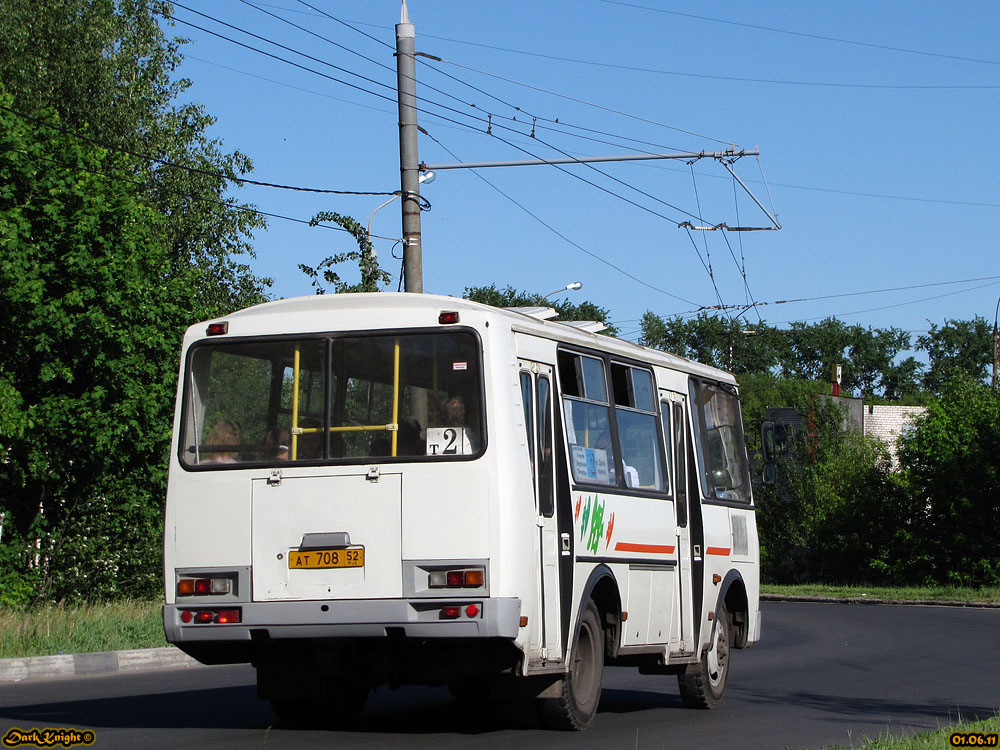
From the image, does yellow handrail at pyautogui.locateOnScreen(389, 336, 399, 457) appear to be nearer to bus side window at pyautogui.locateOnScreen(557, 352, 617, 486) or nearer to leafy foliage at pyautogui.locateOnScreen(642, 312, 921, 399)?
bus side window at pyautogui.locateOnScreen(557, 352, 617, 486)

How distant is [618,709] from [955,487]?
3347cm

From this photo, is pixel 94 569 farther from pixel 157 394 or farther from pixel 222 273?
pixel 222 273

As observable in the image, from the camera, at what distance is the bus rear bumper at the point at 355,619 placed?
9242 mm

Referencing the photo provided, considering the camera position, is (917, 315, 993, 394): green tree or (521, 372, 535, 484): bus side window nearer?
(521, 372, 535, 484): bus side window

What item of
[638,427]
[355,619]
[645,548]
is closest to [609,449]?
[638,427]

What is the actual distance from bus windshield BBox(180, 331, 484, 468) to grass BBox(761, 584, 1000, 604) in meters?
28.2

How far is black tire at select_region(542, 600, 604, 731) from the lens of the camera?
34.2ft

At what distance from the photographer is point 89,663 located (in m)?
16.5

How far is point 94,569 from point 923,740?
1950 cm

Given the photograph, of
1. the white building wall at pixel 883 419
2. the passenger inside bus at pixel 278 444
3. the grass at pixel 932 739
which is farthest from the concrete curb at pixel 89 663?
the white building wall at pixel 883 419

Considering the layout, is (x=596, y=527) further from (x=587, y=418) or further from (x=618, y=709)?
(x=618, y=709)

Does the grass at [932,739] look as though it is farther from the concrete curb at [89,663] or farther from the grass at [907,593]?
the grass at [907,593]

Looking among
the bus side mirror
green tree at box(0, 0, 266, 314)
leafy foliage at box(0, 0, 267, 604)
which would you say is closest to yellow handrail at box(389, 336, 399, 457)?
the bus side mirror

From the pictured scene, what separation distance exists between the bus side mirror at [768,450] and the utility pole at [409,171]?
566cm
